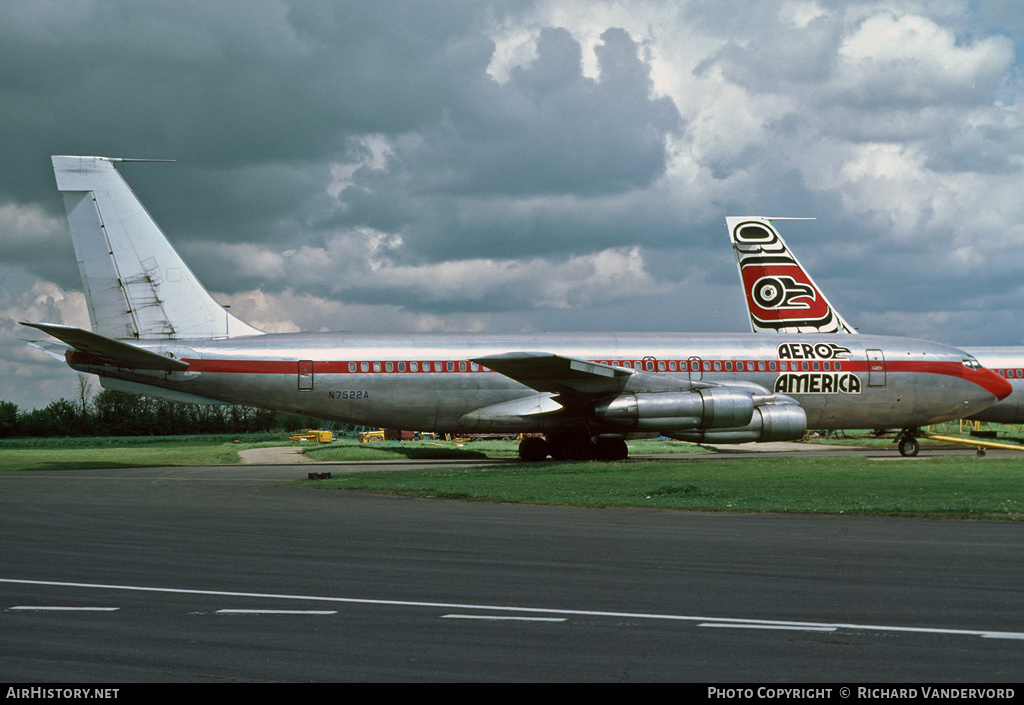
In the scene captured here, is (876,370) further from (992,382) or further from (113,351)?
(113,351)

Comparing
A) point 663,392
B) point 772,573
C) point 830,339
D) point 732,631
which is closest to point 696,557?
point 772,573

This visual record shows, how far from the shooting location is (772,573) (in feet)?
28.9

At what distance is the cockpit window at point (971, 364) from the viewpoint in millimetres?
30547

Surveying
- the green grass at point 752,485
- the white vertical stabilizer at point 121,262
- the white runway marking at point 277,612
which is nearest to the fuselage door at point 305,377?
the white vertical stabilizer at point 121,262

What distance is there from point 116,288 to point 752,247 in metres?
26.3

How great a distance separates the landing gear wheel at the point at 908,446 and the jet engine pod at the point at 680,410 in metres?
6.73

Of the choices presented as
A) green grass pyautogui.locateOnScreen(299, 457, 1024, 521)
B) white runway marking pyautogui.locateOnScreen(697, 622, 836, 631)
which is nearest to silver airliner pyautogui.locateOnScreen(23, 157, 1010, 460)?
green grass pyautogui.locateOnScreen(299, 457, 1024, 521)

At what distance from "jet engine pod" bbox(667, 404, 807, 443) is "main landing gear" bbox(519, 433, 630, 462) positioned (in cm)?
204

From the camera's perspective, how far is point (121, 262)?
2681cm

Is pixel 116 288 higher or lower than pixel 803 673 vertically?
higher

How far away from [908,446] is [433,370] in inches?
604

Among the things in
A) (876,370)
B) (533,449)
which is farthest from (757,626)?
(876,370)
